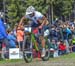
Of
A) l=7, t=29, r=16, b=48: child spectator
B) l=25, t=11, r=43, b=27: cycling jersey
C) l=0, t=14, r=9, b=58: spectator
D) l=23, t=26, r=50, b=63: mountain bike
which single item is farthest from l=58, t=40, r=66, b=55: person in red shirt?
l=25, t=11, r=43, b=27: cycling jersey

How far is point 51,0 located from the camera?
36.1m

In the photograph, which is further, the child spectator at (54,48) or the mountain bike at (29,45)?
the child spectator at (54,48)

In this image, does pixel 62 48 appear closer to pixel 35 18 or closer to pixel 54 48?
pixel 54 48

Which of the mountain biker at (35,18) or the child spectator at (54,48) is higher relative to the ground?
the mountain biker at (35,18)

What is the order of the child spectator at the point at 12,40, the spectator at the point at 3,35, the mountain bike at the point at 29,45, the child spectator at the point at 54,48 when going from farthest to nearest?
the child spectator at the point at 54,48 < the child spectator at the point at 12,40 < the spectator at the point at 3,35 < the mountain bike at the point at 29,45

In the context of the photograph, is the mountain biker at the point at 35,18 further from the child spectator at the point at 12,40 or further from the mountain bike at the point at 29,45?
the child spectator at the point at 12,40

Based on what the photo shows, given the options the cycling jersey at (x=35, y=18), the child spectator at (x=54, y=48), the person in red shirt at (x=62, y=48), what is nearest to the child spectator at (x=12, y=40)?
the child spectator at (x=54, y=48)

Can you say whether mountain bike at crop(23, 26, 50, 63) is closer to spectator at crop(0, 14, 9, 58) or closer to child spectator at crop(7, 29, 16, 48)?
spectator at crop(0, 14, 9, 58)

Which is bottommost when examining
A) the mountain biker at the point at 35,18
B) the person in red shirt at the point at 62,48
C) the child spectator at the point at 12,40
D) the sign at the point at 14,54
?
the person in red shirt at the point at 62,48

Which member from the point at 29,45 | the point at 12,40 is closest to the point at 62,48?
the point at 12,40

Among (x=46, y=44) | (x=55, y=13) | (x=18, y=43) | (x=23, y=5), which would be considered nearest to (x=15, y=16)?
(x=23, y=5)

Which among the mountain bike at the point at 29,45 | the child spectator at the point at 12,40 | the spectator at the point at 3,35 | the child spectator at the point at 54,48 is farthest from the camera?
the child spectator at the point at 54,48

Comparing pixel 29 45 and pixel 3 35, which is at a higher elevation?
pixel 3 35

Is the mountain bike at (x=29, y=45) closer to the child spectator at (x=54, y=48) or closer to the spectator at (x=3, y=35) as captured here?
the spectator at (x=3, y=35)
